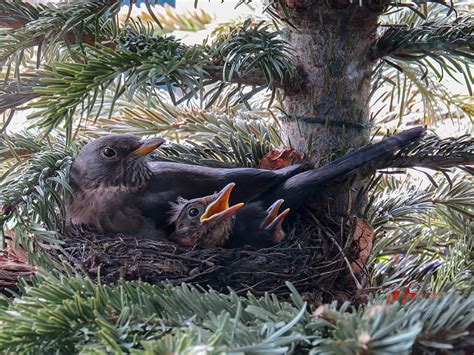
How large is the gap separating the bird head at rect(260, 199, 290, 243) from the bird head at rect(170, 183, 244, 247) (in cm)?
6

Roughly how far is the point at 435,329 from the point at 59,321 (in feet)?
0.86

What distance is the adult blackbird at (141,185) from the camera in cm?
94

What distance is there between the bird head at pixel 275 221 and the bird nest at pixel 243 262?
0.08ft

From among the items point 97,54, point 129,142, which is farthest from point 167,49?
point 129,142

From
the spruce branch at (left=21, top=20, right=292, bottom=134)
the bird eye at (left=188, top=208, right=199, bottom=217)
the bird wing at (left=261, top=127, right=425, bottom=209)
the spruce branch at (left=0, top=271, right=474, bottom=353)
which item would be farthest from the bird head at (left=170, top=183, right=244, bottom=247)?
the spruce branch at (left=0, top=271, right=474, bottom=353)

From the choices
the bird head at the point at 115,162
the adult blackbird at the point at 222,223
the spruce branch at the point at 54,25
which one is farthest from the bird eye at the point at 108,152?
the spruce branch at the point at 54,25

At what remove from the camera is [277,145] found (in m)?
1.06

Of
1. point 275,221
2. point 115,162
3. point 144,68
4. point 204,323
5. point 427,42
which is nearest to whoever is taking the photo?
point 204,323

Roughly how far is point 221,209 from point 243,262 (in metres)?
0.12

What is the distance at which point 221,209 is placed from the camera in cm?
94

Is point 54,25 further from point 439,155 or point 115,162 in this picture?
point 439,155

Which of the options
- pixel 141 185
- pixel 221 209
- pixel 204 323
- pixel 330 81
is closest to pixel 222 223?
pixel 221 209

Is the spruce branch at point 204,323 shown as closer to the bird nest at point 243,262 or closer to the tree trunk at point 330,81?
the bird nest at point 243,262

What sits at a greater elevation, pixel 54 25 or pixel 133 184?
pixel 54 25
